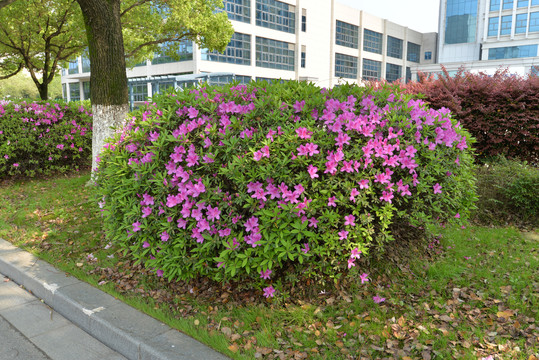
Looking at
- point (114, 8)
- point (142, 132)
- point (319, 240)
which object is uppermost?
point (114, 8)

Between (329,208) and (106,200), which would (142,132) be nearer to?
(106,200)

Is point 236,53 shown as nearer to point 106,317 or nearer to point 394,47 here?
point 394,47

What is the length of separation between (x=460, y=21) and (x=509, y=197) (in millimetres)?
68589

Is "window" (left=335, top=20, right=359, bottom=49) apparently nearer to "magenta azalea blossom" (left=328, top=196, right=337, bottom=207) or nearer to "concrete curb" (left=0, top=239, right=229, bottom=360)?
"concrete curb" (left=0, top=239, right=229, bottom=360)

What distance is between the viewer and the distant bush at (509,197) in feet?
18.7

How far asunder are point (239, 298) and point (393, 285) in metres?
1.40

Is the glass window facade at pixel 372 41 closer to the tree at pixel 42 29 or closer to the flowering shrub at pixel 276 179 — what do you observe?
the tree at pixel 42 29

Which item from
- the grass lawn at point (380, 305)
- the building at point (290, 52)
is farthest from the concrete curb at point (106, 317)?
the building at point (290, 52)

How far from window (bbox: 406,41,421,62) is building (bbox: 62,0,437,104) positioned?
0.17m

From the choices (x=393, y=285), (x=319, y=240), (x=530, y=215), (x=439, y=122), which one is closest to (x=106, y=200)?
(x=319, y=240)

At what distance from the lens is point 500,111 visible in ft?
23.0

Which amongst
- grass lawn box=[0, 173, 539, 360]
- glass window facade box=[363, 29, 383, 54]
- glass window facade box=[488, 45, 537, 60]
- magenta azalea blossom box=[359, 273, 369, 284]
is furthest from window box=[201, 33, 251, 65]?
glass window facade box=[488, 45, 537, 60]

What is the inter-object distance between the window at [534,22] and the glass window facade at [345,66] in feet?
81.3

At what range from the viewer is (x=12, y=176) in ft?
31.2
